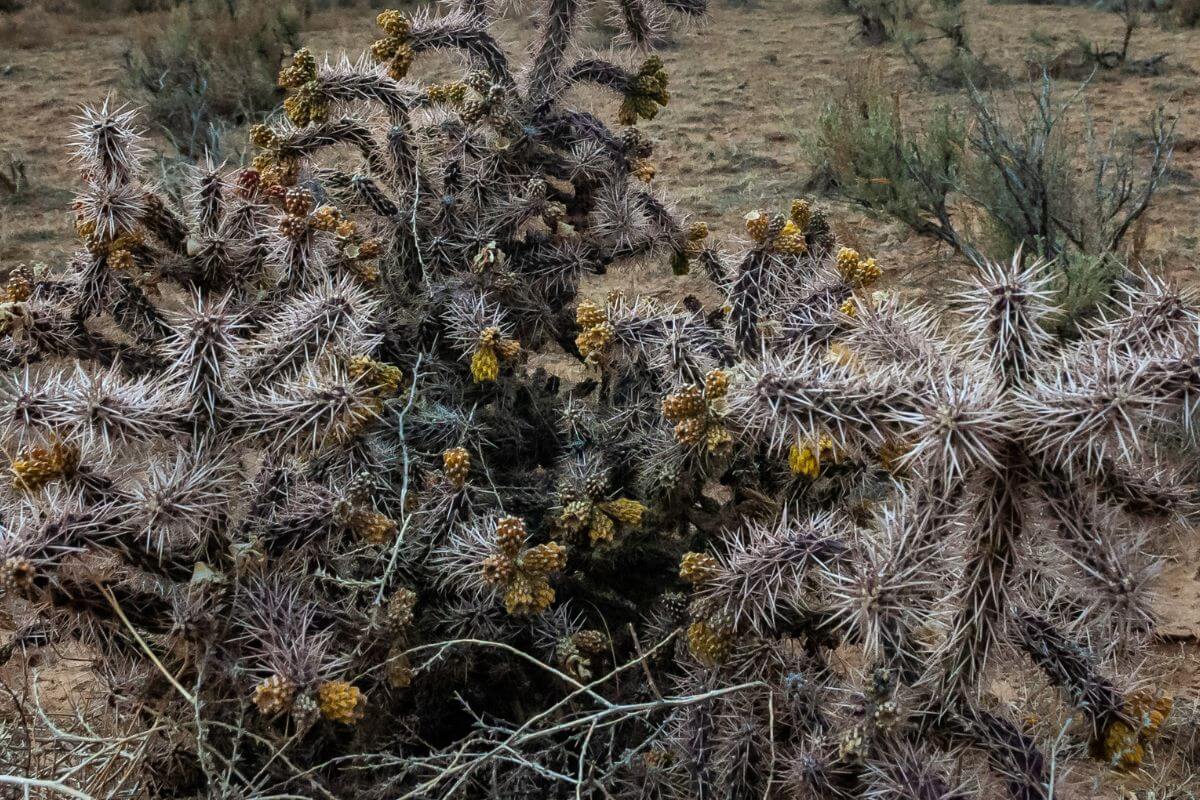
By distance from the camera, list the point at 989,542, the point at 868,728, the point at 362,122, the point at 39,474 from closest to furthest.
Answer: the point at 989,542 → the point at 868,728 → the point at 39,474 → the point at 362,122

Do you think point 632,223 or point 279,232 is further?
point 632,223

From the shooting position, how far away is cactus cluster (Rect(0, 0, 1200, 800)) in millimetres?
1906

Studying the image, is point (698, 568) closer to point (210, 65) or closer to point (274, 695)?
point (274, 695)

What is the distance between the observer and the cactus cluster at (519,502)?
1906 mm

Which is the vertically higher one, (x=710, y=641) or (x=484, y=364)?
(x=484, y=364)

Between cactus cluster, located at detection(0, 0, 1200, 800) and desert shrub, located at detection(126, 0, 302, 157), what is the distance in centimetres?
461

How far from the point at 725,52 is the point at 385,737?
9120mm

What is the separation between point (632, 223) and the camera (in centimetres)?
328

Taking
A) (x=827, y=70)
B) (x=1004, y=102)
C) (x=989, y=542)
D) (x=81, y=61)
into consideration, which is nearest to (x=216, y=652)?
(x=989, y=542)

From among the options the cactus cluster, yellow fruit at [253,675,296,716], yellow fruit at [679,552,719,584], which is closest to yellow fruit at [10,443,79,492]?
the cactus cluster

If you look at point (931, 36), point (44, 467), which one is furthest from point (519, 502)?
point (931, 36)

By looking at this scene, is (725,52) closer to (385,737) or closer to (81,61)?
(81,61)

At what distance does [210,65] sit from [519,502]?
719cm

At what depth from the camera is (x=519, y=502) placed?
107 inches
